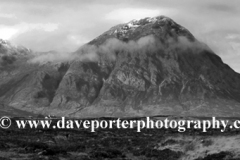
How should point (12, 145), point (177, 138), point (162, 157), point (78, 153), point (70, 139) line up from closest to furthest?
point (162, 157) → point (78, 153) → point (12, 145) → point (177, 138) → point (70, 139)

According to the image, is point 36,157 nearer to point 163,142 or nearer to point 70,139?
point 163,142

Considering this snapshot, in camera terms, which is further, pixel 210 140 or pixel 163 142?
pixel 163 142

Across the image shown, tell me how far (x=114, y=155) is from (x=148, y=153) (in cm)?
620

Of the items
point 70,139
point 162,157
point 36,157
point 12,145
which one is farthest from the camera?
point 70,139

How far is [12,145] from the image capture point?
77.8 m

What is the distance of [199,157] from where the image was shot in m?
62.8

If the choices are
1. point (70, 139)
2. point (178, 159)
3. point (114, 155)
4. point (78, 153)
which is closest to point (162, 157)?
point (178, 159)

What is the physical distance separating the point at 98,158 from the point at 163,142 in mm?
21470

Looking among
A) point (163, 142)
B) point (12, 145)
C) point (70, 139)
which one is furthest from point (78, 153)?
point (70, 139)

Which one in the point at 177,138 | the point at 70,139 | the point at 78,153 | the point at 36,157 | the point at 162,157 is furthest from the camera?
the point at 70,139

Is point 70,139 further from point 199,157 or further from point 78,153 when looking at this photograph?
point 199,157

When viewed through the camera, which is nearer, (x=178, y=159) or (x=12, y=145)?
(x=178, y=159)

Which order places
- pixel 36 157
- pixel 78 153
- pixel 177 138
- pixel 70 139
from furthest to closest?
1. pixel 70 139
2. pixel 177 138
3. pixel 78 153
4. pixel 36 157

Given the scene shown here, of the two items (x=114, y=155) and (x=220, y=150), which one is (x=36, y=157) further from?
(x=220, y=150)
